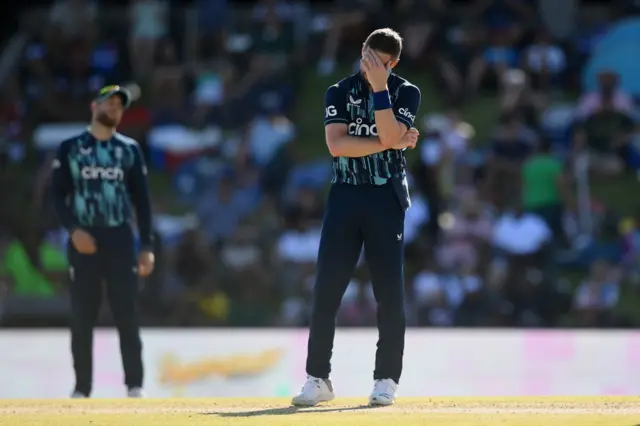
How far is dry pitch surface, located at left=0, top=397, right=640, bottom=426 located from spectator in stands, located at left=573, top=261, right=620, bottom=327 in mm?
8185

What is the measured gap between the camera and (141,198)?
8.75m

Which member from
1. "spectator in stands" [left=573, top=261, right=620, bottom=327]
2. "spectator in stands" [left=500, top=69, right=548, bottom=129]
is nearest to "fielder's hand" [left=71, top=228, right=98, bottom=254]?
"spectator in stands" [left=573, top=261, right=620, bottom=327]

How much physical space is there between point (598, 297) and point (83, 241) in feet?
25.9

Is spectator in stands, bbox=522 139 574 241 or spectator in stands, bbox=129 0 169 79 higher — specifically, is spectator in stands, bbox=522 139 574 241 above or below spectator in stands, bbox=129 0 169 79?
below

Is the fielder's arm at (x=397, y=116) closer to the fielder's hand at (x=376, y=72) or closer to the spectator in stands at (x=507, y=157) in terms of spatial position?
the fielder's hand at (x=376, y=72)

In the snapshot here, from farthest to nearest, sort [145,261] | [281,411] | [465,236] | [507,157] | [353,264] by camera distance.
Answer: [507,157], [465,236], [145,261], [353,264], [281,411]

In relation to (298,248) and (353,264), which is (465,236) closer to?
(298,248)

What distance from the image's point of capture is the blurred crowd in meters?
15.1

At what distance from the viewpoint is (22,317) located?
15664 millimetres

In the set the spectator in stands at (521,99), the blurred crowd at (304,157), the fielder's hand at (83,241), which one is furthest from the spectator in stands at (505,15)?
the fielder's hand at (83,241)

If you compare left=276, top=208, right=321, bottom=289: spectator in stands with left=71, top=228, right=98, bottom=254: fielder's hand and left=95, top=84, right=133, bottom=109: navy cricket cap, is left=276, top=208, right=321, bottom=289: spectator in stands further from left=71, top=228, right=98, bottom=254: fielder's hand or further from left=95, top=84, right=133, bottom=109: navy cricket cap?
left=71, top=228, right=98, bottom=254: fielder's hand

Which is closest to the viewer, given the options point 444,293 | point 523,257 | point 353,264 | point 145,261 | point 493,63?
point 353,264

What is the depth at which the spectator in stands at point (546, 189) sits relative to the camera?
15633mm

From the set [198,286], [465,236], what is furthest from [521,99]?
[198,286]
